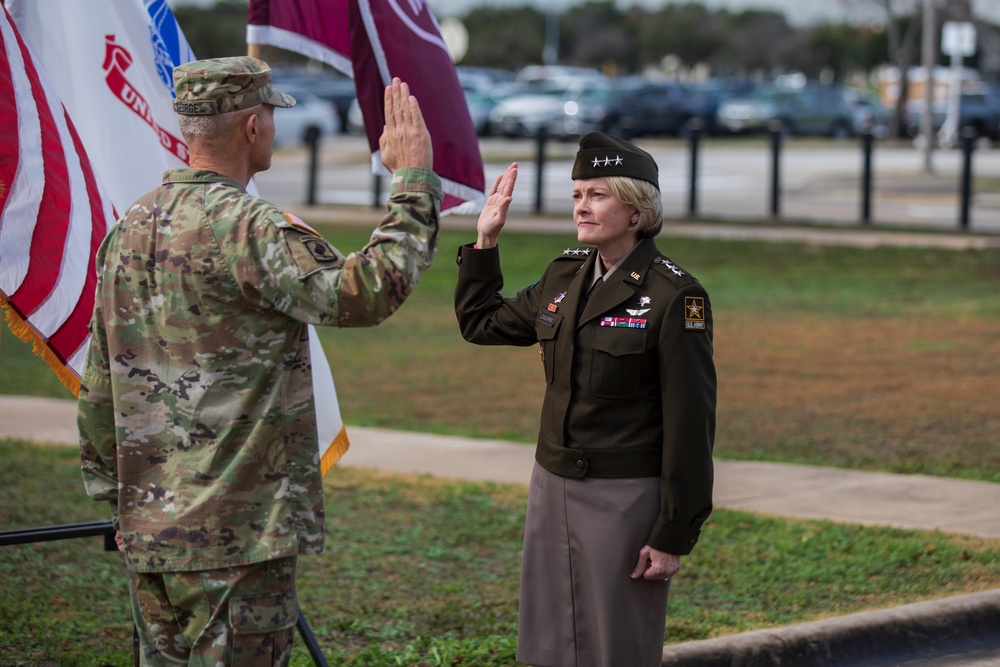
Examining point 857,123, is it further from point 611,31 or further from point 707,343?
point 611,31

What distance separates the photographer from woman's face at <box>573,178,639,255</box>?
3600 mm

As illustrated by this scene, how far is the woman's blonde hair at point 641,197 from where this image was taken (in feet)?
11.8

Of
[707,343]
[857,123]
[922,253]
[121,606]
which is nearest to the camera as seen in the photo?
[707,343]

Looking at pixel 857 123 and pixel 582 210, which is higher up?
pixel 582 210

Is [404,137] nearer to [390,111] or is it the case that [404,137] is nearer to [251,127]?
[390,111]

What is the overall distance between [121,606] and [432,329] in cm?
658

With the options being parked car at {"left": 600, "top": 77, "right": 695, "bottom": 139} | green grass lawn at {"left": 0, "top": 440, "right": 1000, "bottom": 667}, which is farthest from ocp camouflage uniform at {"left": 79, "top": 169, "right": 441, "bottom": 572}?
parked car at {"left": 600, "top": 77, "right": 695, "bottom": 139}

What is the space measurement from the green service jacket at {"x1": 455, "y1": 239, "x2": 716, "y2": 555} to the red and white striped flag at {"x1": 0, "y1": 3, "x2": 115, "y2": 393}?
1.43 m

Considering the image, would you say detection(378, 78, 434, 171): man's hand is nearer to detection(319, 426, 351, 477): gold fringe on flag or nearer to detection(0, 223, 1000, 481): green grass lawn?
detection(319, 426, 351, 477): gold fringe on flag

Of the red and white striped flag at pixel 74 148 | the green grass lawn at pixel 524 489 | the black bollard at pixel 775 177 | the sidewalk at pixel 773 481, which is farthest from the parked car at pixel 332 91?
the red and white striped flag at pixel 74 148

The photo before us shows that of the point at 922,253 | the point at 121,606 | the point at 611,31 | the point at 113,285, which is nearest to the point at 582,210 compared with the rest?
the point at 113,285

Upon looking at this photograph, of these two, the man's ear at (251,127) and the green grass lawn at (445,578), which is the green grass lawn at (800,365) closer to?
the green grass lawn at (445,578)

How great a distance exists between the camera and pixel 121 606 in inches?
210

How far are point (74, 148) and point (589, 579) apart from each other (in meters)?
2.10
